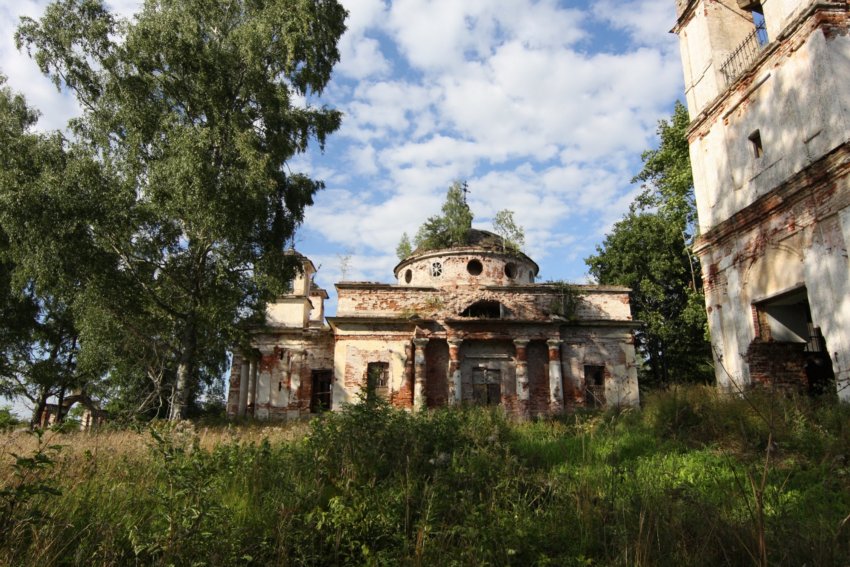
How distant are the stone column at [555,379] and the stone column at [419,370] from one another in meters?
4.45

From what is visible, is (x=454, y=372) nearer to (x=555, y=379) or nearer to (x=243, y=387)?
(x=555, y=379)

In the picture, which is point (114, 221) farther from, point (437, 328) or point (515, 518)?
point (515, 518)

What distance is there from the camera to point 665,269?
24.7 m

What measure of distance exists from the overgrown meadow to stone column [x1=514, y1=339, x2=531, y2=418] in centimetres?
1085

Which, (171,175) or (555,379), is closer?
(171,175)

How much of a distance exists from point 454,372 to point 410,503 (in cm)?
1395

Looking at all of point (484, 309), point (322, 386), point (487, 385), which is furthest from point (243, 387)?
point (484, 309)

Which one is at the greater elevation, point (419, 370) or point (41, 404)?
point (419, 370)

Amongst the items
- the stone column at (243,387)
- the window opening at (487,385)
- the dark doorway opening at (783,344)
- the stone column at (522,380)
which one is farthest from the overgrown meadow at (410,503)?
the stone column at (243,387)

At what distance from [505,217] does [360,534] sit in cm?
2126

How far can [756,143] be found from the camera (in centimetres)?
1246

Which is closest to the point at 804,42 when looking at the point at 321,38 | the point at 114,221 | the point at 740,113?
→ the point at 740,113

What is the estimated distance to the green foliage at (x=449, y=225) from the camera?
2564 cm

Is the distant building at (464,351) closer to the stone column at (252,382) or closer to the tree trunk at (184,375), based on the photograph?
the stone column at (252,382)
